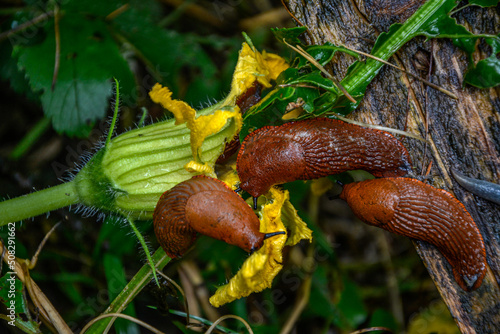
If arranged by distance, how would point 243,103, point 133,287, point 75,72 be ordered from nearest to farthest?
point 243,103, point 133,287, point 75,72

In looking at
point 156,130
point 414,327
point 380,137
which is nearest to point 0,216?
point 156,130

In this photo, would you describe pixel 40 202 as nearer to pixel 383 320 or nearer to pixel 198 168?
pixel 198 168

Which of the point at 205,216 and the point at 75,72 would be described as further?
the point at 75,72

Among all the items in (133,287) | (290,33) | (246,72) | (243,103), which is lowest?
(133,287)

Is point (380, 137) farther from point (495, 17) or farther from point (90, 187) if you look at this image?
point (90, 187)

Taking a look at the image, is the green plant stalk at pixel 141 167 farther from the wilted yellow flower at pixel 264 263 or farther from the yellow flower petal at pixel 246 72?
the wilted yellow flower at pixel 264 263

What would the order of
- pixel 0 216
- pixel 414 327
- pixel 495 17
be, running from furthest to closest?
pixel 414 327
pixel 0 216
pixel 495 17

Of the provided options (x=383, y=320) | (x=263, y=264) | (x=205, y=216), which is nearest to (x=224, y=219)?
(x=205, y=216)
